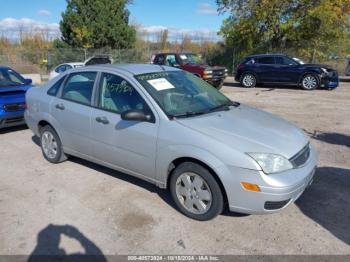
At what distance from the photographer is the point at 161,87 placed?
451cm

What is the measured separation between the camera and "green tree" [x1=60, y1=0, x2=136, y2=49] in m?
29.7

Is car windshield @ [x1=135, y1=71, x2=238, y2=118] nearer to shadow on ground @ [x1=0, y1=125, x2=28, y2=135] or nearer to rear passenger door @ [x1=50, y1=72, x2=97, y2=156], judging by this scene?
rear passenger door @ [x1=50, y1=72, x2=97, y2=156]

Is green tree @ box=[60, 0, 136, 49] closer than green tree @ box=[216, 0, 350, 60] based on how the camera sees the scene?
No

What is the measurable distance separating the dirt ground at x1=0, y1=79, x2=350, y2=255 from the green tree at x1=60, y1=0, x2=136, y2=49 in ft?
84.1

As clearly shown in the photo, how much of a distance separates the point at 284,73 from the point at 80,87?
12.7 metres

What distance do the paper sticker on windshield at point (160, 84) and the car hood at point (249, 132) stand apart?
65 centimetres

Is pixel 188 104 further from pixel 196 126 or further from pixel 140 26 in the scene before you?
pixel 140 26

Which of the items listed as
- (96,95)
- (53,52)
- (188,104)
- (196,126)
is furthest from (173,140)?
(53,52)

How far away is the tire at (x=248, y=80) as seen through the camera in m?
17.3

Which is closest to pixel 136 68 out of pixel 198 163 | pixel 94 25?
pixel 198 163

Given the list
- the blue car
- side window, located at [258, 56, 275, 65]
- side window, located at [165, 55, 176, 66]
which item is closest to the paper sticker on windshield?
the blue car

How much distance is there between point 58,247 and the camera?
3.56 meters

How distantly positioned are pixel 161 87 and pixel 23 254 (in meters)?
2.41

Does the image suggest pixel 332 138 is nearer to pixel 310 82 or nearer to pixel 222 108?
pixel 222 108
